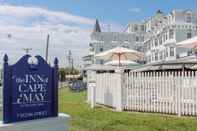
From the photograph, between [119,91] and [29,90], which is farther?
[119,91]

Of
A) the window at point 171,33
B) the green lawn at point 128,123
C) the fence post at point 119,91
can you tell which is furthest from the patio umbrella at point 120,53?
A: the window at point 171,33

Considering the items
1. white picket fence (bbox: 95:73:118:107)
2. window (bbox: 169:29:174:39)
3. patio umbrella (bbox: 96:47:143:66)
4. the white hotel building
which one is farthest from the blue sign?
window (bbox: 169:29:174:39)

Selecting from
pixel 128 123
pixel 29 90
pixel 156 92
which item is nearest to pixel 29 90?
pixel 29 90

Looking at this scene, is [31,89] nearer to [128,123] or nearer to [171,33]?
[128,123]

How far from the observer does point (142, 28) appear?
94062 mm

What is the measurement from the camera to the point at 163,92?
45.9 ft

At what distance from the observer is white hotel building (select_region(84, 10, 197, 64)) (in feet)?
192

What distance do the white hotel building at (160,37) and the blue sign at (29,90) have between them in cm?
3656

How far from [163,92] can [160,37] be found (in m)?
53.4

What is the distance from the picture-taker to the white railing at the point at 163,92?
43.7 ft

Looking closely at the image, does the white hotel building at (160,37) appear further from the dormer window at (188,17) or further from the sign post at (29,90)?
the sign post at (29,90)

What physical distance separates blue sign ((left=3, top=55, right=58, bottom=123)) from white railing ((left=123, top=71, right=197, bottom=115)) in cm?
802

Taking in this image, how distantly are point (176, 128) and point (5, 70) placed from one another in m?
6.22

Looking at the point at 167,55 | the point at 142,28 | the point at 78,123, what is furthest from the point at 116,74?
the point at 142,28
